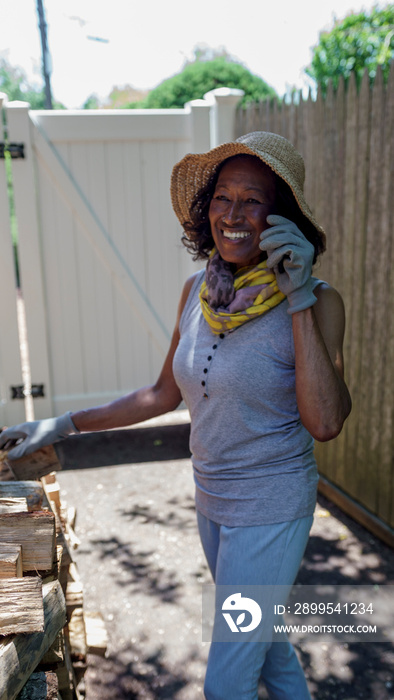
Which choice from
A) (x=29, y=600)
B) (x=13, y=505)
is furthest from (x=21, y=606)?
(x=13, y=505)

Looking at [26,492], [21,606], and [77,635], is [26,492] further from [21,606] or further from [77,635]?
[77,635]

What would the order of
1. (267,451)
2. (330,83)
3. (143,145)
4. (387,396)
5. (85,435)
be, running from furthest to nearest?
(85,435) < (143,145) < (330,83) < (387,396) < (267,451)

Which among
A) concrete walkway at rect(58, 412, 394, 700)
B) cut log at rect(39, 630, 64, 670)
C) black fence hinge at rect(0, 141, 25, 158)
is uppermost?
black fence hinge at rect(0, 141, 25, 158)

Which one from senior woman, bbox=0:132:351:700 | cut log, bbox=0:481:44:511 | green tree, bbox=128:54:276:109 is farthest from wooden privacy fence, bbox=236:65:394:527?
green tree, bbox=128:54:276:109

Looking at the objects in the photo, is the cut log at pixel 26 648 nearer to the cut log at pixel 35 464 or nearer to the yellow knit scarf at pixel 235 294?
the cut log at pixel 35 464

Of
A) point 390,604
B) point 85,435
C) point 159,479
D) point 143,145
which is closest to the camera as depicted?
point 390,604

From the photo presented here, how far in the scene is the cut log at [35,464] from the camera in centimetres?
203

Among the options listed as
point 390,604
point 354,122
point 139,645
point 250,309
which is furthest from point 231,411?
point 354,122

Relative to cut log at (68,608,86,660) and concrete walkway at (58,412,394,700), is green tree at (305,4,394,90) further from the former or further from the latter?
cut log at (68,608,86,660)

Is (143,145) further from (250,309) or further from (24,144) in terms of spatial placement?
(250,309)

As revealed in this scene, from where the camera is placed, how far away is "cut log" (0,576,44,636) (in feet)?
4.21

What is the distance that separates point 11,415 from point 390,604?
130 inches

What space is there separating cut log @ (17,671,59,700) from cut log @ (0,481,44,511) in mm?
426

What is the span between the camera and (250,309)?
1.79 m
